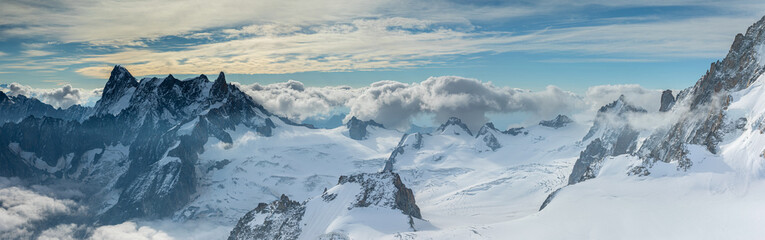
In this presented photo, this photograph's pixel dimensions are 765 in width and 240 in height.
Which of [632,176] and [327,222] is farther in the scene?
[327,222]

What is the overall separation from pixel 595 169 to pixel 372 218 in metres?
93.0

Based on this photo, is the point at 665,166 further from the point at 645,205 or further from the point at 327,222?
the point at 327,222

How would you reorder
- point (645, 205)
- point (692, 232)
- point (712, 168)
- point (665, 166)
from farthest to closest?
1. point (665, 166)
2. point (712, 168)
3. point (645, 205)
4. point (692, 232)

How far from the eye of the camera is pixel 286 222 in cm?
19625

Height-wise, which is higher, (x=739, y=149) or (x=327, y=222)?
(x=739, y=149)

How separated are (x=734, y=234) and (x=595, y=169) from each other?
3182 inches

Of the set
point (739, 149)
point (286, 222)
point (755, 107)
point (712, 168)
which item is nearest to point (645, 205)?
point (712, 168)

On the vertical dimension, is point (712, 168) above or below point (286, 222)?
above

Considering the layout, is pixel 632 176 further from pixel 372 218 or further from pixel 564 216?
pixel 372 218

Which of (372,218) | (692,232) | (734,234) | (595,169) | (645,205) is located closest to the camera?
(734,234)

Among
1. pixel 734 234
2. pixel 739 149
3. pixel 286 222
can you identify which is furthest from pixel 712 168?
pixel 286 222

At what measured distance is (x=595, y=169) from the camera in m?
190

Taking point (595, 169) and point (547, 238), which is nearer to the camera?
point (547, 238)

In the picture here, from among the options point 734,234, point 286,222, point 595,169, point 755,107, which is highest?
point 755,107
